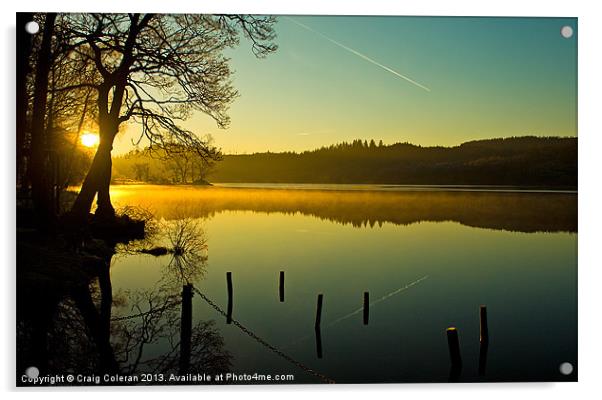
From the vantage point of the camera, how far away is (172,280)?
7.92m

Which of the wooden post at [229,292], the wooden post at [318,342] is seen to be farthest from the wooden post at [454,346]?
the wooden post at [229,292]

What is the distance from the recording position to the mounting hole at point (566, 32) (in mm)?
5760

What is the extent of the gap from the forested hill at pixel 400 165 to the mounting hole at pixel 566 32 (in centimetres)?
133

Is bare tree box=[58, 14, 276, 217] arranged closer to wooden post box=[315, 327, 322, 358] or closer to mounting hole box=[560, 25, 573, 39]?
wooden post box=[315, 327, 322, 358]

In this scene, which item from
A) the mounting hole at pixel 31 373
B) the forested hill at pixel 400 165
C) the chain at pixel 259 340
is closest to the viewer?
the mounting hole at pixel 31 373

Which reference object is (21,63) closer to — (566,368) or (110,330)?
(110,330)

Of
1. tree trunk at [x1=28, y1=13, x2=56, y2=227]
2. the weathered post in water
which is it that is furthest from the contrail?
tree trunk at [x1=28, y1=13, x2=56, y2=227]

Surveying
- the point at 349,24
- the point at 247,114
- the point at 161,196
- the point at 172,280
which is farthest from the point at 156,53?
the point at 172,280

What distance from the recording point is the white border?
207 inches

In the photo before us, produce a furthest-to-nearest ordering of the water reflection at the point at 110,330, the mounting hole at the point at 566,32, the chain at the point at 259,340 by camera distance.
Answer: the chain at the point at 259,340, the mounting hole at the point at 566,32, the water reflection at the point at 110,330

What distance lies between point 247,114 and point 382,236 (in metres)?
7.42

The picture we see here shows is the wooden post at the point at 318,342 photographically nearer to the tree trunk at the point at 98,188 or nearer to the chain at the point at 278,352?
the chain at the point at 278,352

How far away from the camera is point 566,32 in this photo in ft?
19.0
